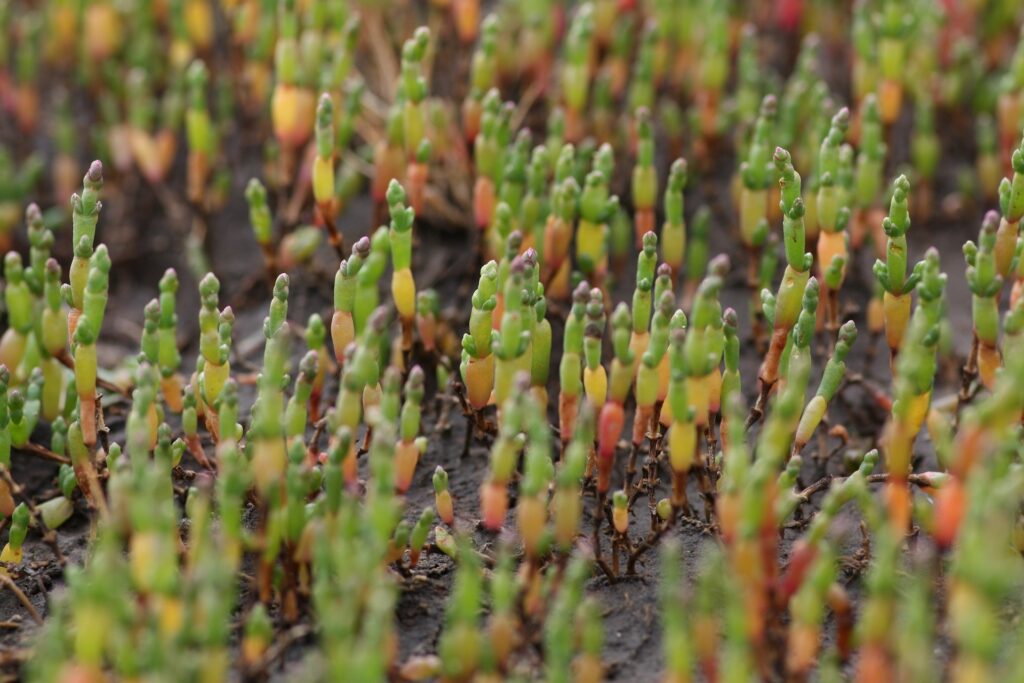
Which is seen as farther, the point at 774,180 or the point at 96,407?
the point at 774,180

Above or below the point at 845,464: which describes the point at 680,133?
above

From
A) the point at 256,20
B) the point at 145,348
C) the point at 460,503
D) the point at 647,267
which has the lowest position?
the point at 460,503

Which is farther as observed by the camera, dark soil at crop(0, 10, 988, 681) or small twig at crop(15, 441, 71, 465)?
small twig at crop(15, 441, 71, 465)

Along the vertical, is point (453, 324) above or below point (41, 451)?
above

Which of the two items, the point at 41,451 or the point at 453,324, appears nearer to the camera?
the point at 41,451

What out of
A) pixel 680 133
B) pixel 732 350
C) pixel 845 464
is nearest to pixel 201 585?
pixel 732 350

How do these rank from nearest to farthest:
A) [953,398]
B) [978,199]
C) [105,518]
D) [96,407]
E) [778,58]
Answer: [105,518]
[96,407]
[953,398]
[978,199]
[778,58]

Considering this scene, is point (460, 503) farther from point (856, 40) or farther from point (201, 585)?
point (856, 40)

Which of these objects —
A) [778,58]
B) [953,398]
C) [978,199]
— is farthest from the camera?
[778,58]

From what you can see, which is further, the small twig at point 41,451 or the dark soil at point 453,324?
the small twig at point 41,451
